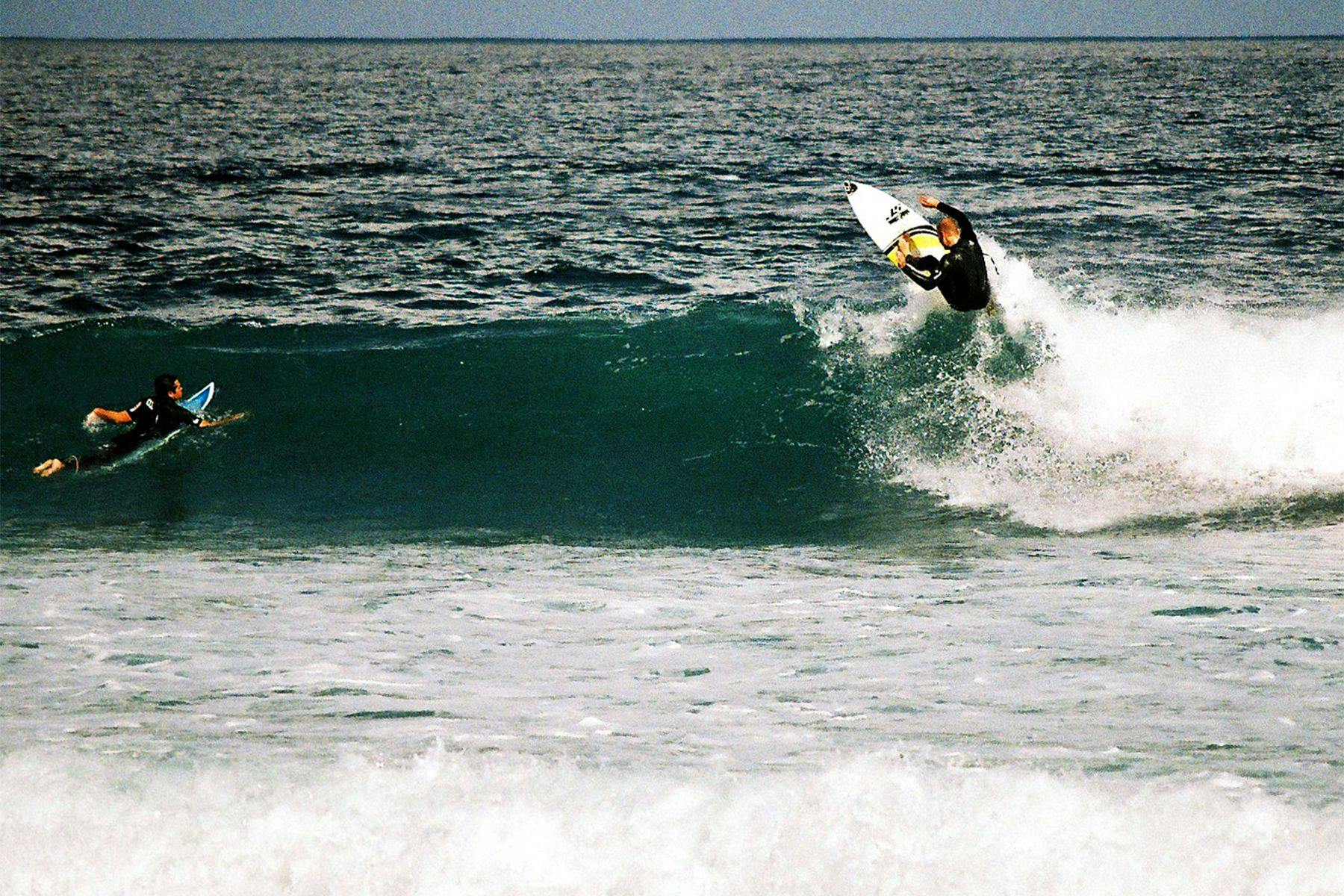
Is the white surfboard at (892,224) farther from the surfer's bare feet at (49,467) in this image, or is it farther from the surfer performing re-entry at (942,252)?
the surfer's bare feet at (49,467)

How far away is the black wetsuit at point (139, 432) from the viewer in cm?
1304

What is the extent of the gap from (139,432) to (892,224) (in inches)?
419

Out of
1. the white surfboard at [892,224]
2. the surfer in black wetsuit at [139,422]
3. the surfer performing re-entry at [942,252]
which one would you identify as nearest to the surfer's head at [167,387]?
the surfer in black wetsuit at [139,422]

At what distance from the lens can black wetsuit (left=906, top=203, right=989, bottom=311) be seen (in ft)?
49.3

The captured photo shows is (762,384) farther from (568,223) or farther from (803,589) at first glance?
(568,223)

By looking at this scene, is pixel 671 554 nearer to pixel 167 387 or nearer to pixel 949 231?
pixel 167 387

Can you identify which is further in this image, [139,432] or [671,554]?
[139,432]

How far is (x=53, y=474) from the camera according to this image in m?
13.1

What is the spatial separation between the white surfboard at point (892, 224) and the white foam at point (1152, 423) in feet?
4.70

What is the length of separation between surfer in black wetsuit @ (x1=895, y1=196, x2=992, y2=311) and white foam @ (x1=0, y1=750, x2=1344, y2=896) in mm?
11132

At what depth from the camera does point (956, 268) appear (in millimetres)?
15281

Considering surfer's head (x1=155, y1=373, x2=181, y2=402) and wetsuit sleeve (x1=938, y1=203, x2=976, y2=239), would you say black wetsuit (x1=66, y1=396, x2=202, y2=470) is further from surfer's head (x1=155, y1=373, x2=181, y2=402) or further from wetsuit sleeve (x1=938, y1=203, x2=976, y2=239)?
wetsuit sleeve (x1=938, y1=203, x2=976, y2=239)

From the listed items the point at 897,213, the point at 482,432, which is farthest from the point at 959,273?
the point at 482,432

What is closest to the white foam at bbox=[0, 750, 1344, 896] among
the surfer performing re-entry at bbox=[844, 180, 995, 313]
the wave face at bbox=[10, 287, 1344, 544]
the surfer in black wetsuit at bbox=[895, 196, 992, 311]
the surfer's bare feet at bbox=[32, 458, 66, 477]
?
the wave face at bbox=[10, 287, 1344, 544]
